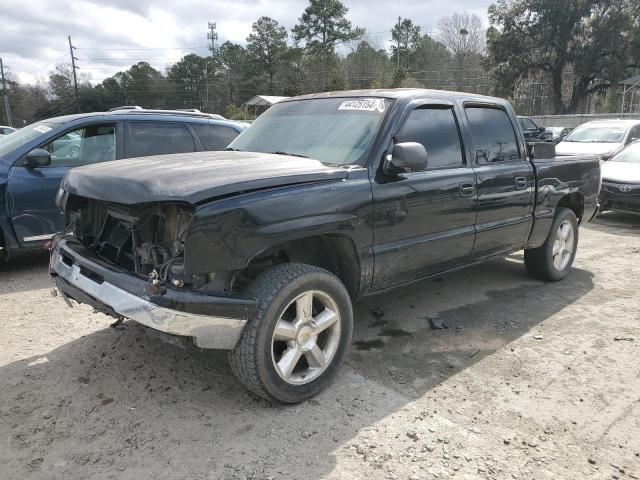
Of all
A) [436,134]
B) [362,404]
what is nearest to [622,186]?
[436,134]

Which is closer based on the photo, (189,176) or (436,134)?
(189,176)

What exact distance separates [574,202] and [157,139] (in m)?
4.95

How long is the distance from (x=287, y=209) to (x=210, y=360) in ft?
4.54

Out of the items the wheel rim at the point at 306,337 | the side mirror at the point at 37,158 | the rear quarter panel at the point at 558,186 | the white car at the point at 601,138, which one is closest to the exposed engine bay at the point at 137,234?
the wheel rim at the point at 306,337

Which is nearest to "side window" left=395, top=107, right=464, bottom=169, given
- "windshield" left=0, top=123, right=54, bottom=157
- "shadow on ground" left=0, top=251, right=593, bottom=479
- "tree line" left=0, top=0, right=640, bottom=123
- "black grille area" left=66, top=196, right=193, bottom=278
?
"shadow on ground" left=0, top=251, right=593, bottom=479

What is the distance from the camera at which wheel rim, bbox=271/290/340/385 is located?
2.95 meters

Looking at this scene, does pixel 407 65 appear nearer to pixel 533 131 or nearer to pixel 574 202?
pixel 533 131

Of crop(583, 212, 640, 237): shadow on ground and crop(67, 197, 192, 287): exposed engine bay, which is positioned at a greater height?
crop(67, 197, 192, 287): exposed engine bay

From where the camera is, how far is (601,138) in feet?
42.2

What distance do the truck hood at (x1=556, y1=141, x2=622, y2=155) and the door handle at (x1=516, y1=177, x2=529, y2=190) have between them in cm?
854

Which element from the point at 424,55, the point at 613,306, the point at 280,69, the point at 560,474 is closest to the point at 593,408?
the point at 560,474

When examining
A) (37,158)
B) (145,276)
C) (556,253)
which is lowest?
(556,253)

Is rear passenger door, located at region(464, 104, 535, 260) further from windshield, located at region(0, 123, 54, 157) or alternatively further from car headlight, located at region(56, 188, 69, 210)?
windshield, located at region(0, 123, 54, 157)

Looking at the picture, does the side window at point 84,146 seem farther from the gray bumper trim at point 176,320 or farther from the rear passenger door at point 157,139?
the gray bumper trim at point 176,320
